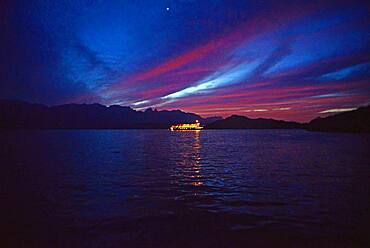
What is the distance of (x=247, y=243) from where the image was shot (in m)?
12.1

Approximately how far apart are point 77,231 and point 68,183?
44.6 ft

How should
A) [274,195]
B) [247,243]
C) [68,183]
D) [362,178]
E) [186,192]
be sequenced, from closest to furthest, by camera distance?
[247,243], [274,195], [186,192], [68,183], [362,178]

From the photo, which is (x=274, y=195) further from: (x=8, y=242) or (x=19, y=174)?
(x=19, y=174)

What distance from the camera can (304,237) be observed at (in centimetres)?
1282

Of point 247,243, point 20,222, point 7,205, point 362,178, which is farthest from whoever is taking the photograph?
point 362,178

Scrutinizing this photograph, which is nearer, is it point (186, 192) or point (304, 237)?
point (304, 237)

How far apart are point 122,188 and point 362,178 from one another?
2432 centimetres

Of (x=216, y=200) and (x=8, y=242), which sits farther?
(x=216, y=200)

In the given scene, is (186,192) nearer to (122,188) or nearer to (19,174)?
(122,188)

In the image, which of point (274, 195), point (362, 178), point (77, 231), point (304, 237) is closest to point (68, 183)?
point (77, 231)

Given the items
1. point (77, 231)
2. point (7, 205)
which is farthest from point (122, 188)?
point (77, 231)

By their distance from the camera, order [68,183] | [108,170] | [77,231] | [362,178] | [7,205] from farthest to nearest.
A: [108,170], [362,178], [68,183], [7,205], [77,231]

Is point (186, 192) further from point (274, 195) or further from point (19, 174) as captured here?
point (19, 174)

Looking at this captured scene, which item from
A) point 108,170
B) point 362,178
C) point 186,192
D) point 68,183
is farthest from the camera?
point 108,170
